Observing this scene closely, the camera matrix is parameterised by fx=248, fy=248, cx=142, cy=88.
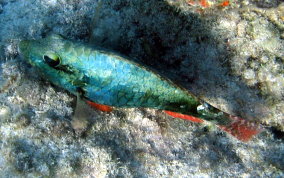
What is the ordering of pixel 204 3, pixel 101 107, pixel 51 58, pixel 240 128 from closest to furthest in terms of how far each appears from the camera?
pixel 51 58
pixel 101 107
pixel 240 128
pixel 204 3

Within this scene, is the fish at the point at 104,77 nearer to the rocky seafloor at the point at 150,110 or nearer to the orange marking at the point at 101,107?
the orange marking at the point at 101,107

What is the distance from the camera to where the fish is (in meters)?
2.31

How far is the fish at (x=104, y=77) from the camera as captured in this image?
2309 millimetres

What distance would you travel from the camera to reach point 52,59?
2.33m

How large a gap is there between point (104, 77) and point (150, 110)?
84cm

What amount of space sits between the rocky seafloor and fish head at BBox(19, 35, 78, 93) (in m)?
0.26

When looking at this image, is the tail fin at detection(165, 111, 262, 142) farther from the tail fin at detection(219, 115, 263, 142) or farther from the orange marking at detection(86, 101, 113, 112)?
the orange marking at detection(86, 101, 113, 112)

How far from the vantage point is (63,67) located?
93.4 inches

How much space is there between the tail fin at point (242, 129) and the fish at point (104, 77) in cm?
50

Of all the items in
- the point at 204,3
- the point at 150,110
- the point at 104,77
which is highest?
the point at 204,3

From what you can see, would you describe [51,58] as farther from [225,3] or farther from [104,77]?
[225,3]

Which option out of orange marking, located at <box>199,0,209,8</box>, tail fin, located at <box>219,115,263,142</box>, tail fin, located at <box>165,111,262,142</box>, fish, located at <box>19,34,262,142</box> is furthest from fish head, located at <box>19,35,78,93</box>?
tail fin, located at <box>219,115,263,142</box>

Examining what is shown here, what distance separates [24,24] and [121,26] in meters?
1.25

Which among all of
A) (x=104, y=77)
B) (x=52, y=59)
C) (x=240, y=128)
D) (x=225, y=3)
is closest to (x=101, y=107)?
(x=104, y=77)
